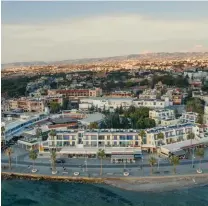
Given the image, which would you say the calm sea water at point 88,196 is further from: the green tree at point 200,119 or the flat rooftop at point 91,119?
the green tree at point 200,119

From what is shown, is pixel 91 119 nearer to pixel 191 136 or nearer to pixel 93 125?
pixel 93 125

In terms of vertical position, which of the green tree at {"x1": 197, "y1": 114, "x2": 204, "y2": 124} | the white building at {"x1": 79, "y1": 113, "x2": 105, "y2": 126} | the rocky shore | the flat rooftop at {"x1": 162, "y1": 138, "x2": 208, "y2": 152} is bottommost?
the rocky shore

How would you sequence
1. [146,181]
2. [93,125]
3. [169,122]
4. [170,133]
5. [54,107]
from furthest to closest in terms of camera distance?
[54,107] → [169,122] → [93,125] → [170,133] → [146,181]

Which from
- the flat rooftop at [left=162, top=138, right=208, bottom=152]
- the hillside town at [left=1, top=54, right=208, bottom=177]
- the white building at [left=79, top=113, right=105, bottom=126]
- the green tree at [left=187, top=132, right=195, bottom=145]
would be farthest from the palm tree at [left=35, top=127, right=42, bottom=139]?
the green tree at [left=187, top=132, right=195, bottom=145]

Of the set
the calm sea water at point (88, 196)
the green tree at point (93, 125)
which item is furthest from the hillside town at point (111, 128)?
the calm sea water at point (88, 196)

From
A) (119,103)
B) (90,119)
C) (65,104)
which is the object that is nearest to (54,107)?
(65,104)

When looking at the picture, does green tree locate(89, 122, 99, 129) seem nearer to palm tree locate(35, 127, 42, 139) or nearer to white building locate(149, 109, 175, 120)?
palm tree locate(35, 127, 42, 139)
